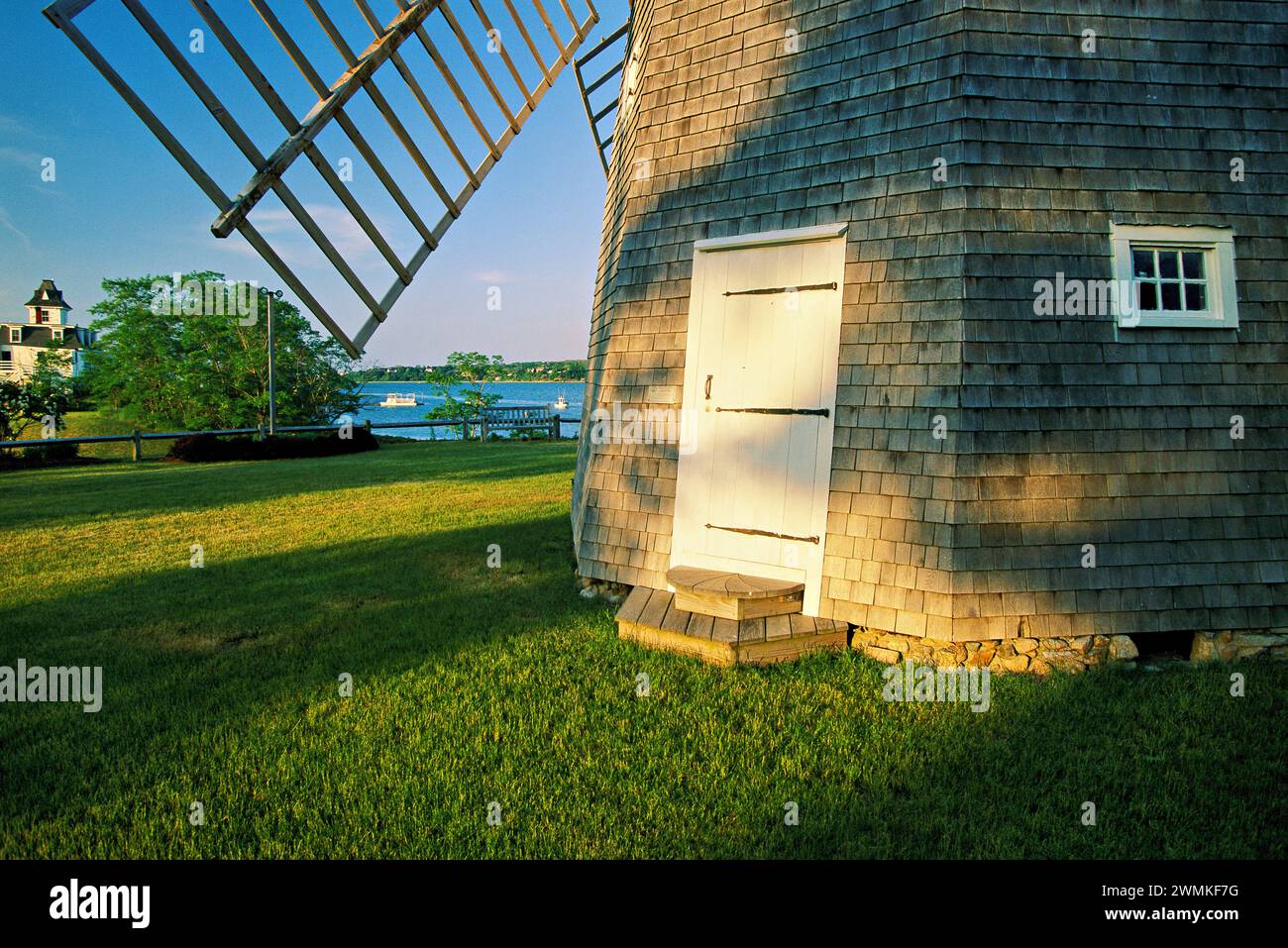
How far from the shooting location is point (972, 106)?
4.12 metres

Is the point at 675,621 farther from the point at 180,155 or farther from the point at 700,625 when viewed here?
the point at 180,155

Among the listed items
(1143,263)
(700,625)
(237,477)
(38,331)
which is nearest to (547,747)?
(700,625)

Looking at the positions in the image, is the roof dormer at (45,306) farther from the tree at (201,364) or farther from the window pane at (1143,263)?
the window pane at (1143,263)

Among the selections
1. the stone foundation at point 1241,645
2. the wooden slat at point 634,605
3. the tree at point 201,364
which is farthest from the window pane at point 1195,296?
the tree at point 201,364

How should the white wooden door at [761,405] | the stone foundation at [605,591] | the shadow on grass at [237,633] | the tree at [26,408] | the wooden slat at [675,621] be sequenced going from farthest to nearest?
the tree at [26,408] → the stone foundation at [605,591] → the white wooden door at [761,405] → the wooden slat at [675,621] → the shadow on grass at [237,633]

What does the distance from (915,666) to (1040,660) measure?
2.43 ft

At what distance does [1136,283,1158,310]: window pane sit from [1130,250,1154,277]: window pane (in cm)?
7

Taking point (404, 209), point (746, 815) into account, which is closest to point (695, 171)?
point (404, 209)

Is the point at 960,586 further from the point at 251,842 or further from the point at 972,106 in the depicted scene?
the point at 251,842

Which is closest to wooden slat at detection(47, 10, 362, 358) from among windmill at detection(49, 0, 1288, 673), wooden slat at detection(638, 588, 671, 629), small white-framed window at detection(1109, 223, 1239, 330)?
windmill at detection(49, 0, 1288, 673)

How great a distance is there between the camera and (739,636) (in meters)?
4.23

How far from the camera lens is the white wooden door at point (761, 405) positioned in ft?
14.9

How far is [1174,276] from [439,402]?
1596 inches

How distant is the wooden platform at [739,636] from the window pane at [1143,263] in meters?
2.98
